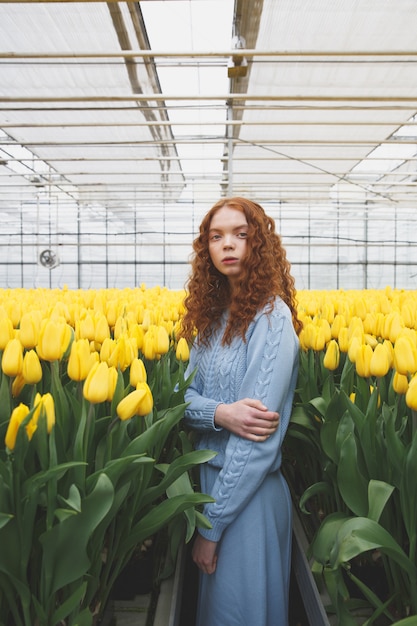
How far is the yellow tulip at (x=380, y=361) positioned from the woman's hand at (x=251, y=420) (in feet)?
0.93

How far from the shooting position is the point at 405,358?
1175 mm

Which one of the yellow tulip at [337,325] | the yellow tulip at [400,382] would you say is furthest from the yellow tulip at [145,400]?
the yellow tulip at [337,325]

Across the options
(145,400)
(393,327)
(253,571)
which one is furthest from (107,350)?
(393,327)

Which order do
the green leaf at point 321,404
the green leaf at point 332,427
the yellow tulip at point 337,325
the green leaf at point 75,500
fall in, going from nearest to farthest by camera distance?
the green leaf at point 75,500
the green leaf at point 332,427
the green leaf at point 321,404
the yellow tulip at point 337,325

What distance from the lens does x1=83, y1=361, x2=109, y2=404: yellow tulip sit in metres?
0.98

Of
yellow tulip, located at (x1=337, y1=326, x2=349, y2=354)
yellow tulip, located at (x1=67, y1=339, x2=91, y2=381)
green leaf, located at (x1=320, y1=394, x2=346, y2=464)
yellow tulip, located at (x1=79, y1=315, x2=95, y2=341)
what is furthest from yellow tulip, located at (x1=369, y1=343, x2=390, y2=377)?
yellow tulip, located at (x1=79, y1=315, x2=95, y2=341)

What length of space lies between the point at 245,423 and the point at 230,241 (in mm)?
547

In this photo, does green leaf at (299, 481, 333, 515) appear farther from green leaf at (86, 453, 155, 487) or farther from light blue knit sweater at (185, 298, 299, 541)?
green leaf at (86, 453, 155, 487)

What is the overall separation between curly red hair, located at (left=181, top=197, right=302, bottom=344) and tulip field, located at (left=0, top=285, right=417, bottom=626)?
0.67 feet

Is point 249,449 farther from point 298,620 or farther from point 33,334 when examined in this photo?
point 298,620

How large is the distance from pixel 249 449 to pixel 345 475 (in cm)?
33

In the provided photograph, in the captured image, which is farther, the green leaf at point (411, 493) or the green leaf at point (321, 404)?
the green leaf at point (321, 404)

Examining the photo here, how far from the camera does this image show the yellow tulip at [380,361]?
4.13 ft

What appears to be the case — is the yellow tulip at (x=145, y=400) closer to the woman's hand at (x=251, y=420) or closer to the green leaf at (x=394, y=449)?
the woman's hand at (x=251, y=420)
